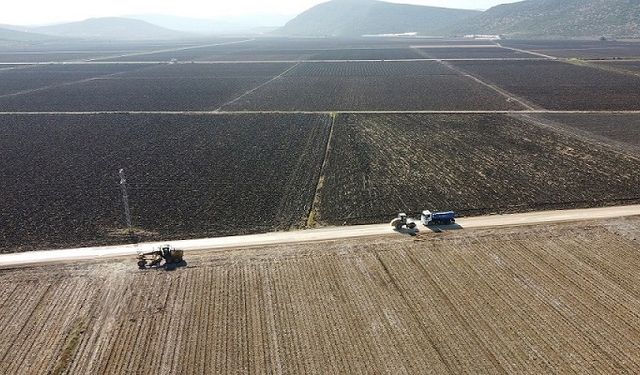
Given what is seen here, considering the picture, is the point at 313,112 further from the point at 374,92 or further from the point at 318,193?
the point at 318,193

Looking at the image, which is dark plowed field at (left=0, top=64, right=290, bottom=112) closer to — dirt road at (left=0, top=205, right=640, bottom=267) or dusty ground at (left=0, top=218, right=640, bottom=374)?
dirt road at (left=0, top=205, right=640, bottom=267)

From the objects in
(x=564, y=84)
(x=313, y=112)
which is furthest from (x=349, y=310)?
(x=564, y=84)

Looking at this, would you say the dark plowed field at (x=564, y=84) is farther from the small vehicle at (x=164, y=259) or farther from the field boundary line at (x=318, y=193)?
the small vehicle at (x=164, y=259)

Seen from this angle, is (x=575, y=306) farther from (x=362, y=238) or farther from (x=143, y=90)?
(x=143, y=90)

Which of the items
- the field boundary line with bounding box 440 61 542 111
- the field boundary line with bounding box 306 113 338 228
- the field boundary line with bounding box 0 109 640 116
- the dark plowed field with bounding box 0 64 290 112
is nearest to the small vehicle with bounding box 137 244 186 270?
the field boundary line with bounding box 306 113 338 228

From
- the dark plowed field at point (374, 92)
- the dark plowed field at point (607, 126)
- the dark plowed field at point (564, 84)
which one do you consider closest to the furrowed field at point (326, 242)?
the dark plowed field at point (607, 126)

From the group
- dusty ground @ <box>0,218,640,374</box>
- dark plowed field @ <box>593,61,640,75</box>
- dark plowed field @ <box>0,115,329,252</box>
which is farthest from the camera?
dark plowed field @ <box>593,61,640,75</box>
